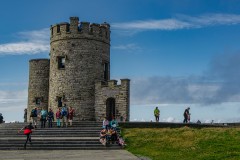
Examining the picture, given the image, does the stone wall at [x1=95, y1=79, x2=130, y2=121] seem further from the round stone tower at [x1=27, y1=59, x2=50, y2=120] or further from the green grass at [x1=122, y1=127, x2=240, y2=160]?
the green grass at [x1=122, y1=127, x2=240, y2=160]

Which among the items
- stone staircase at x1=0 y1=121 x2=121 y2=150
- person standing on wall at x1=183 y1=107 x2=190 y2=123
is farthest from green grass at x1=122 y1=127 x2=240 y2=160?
person standing on wall at x1=183 y1=107 x2=190 y2=123

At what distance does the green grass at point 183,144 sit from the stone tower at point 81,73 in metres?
9.67

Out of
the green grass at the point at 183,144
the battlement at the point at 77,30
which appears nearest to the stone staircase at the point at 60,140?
the green grass at the point at 183,144

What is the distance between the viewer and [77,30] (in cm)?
3991

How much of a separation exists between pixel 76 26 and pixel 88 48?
249cm

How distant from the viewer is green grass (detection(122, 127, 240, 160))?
18.4m

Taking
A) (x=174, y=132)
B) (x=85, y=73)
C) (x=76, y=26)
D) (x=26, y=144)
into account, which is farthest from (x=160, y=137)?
(x=76, y=26)

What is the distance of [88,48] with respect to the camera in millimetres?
39781

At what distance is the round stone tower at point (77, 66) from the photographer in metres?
39.4

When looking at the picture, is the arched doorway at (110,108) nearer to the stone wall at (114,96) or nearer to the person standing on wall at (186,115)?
the stone wall at (114,96)

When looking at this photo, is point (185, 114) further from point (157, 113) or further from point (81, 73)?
point (81, 73)

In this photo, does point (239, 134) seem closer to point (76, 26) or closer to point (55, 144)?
point (55, 144)

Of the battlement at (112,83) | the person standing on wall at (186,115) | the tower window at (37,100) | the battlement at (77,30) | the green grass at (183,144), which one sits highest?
the battlement at (77,30)

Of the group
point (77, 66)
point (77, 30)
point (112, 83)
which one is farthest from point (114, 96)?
point (77, 30)
